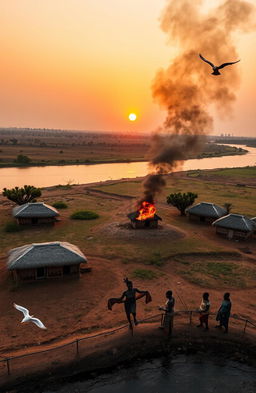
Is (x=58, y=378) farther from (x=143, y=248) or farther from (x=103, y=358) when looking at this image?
(x=143, y=248)

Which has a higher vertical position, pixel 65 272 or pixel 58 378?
pixel 65 272

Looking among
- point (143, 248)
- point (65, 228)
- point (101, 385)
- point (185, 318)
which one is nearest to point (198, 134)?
point (143, 248)

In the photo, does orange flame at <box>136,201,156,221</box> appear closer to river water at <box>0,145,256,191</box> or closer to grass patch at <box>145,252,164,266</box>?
grass patch at <box>145,252,164,266</box>

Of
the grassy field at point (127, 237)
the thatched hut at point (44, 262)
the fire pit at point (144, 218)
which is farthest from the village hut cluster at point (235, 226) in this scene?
the thatched hut at point (44, 262)

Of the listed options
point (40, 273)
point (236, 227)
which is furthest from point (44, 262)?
point (236, 227)

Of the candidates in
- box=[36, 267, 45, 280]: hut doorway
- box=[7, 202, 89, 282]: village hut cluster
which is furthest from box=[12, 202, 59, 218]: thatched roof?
box=[36, 267, 45, 280]: hut doorway
